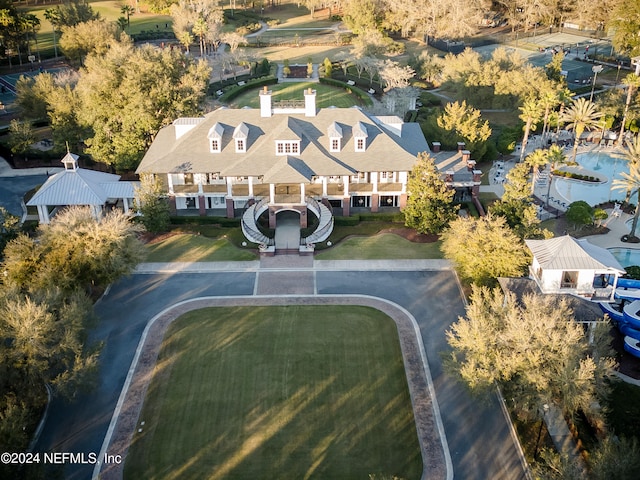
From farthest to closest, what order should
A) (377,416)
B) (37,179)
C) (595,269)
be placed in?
(37,179) → (595,269) → (377,416)

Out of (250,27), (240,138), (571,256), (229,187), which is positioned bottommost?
(229,187)

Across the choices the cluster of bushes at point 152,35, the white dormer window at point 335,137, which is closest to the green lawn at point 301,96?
the white dormer window at point 335,137

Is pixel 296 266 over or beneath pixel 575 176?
beneath

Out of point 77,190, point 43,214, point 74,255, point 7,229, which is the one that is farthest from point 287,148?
point 7,229

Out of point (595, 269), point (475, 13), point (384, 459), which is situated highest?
point (475, 13)

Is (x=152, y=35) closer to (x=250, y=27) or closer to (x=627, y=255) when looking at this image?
(x=250, y=27)

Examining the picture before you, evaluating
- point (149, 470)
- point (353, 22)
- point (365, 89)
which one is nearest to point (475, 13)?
point (353, 22)

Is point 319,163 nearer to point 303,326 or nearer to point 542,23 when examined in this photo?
point 303,326
